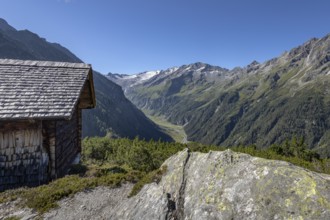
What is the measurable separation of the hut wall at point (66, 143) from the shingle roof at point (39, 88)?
1.57 m

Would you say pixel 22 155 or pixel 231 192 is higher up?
pixel 231 192

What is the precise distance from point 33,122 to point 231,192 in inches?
405

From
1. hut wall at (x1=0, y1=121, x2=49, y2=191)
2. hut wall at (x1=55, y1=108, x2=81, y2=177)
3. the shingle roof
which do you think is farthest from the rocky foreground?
hut wall at (x1=55, y1=108, x2=81, y2=177)

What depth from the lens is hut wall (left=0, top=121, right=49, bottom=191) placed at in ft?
40.3

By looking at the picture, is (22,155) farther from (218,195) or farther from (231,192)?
(231,192)

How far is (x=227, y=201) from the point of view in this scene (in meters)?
6.33

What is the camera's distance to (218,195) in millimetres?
6625

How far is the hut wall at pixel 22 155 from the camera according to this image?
12273 mm

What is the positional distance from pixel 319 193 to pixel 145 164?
52.0 ft

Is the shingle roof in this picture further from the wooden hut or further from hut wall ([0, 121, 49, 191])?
hut wall ([0, 121, 49, 191])

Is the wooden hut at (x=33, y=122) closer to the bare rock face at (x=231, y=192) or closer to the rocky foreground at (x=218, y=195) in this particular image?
the rocky foreground at (x=218, y=195)

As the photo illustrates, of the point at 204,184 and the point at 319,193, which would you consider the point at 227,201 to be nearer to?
the point at 204,184

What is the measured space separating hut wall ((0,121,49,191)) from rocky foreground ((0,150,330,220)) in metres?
5.14

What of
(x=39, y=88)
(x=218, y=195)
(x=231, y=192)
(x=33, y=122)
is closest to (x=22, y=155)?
(x=33, y=122)
